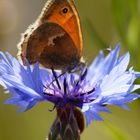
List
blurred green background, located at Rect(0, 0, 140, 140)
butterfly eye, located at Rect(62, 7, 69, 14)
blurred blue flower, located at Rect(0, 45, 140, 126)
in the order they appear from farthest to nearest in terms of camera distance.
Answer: blurred green background, located at Rect(0, 0, 140, 140)
butterfly eye, located at Rect(62, 7, 69, 14)
blurred blue flower, located at Rect(0, 45, 140, 126)

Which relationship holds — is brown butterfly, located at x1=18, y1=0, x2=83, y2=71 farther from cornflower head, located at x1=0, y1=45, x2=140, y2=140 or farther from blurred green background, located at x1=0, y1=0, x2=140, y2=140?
blurred green background, located at x1=0, y1=0, x2=140, y2=140

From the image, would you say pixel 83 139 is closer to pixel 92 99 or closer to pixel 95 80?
pixel 95 80

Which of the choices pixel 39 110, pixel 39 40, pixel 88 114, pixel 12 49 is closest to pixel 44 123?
pixel 39 110

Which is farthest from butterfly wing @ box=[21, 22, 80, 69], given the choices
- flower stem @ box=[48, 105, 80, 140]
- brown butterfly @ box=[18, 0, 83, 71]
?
flower stem @ box=[48, 105, 80, 140]

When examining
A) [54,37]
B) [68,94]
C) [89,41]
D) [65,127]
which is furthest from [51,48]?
[89,41]

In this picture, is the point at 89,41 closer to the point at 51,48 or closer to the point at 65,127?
the point at 51,48
